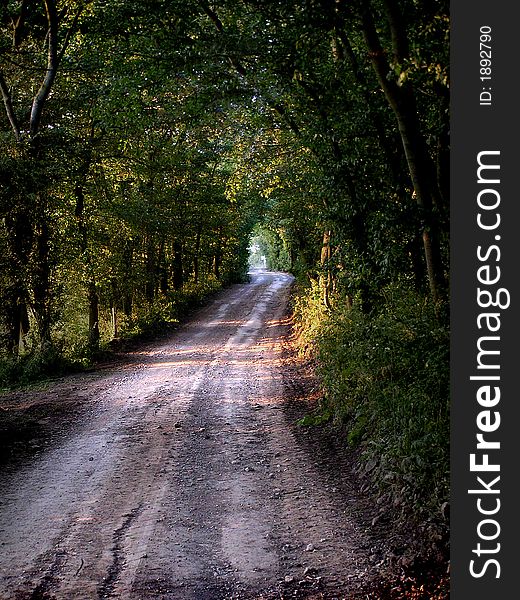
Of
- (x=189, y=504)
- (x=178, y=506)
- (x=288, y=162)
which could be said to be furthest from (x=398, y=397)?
(x=288, y=162)

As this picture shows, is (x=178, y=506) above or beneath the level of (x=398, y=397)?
beneath

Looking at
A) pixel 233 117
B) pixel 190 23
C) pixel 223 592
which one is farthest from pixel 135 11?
pixel 223 592

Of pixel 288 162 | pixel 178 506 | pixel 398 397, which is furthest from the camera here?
pixel 288 162

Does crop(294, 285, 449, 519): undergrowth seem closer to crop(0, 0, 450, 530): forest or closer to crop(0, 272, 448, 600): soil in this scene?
crop(0, 0, 450, 530): forest

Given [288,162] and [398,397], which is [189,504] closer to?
[398,397]

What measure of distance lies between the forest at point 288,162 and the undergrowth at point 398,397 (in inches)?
1.1

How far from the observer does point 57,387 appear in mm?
13703

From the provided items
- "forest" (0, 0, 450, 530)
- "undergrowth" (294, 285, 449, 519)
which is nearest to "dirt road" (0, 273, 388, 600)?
"undergrowth" (294, 285, 449, 519)

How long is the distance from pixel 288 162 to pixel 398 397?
9761 millimetres

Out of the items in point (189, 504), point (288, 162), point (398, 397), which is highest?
point (288, 162)

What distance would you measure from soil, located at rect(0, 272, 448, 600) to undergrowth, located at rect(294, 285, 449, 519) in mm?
395

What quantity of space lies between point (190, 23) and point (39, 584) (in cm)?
752

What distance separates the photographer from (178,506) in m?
6.67

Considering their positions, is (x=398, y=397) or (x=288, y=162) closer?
(x=398, y=397)
